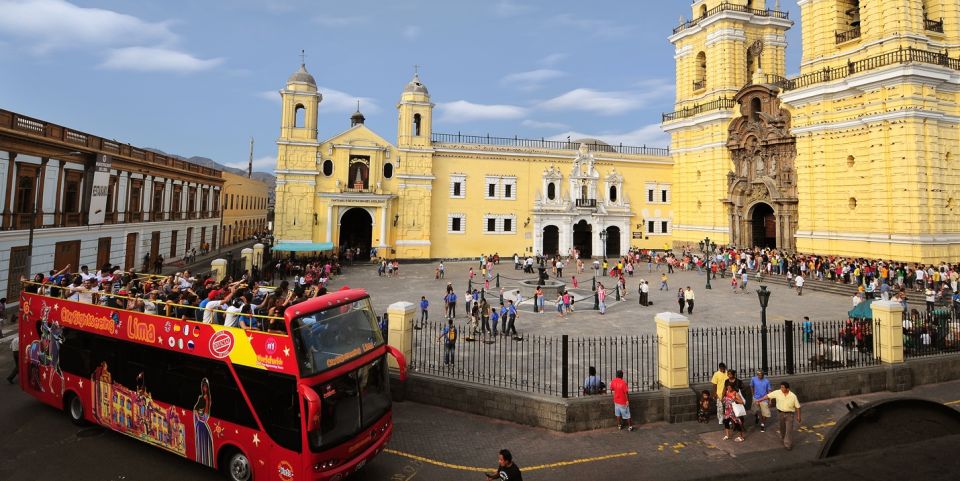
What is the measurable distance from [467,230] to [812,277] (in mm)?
23837

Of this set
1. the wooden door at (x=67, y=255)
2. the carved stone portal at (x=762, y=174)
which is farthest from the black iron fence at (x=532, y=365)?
the carved stone portal at (x=762, y=174)

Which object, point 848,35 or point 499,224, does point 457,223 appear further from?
point 848,35

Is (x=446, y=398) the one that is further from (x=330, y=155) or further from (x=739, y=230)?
(x=739, y=230)

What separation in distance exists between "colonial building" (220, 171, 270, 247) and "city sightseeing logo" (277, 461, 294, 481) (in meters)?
41.2

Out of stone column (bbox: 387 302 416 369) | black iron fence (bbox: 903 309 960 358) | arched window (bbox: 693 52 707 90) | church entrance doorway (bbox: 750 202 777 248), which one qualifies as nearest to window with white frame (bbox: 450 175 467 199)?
arched window (bbox: 693 52 707 90)

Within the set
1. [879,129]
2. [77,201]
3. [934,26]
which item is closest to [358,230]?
[77,201]

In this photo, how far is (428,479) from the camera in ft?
24.3

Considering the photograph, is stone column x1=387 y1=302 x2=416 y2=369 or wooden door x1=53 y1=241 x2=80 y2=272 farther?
wooden door x1=53 y1=241 x2=80 y2=272

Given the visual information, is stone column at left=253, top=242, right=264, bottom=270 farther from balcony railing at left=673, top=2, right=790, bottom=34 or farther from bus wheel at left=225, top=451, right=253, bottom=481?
balcony railing at left=673, top=2, right=790, bottom=34

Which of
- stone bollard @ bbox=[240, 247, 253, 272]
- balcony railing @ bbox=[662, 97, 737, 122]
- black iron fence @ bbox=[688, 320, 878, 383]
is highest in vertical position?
balcony railing @ bbox=[662, 97, 737, 122]

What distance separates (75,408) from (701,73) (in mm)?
44927

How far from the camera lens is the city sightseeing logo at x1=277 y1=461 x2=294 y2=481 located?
624 cm

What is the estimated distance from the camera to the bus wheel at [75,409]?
8.82 m

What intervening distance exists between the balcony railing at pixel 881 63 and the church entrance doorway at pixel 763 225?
9.40 metres
